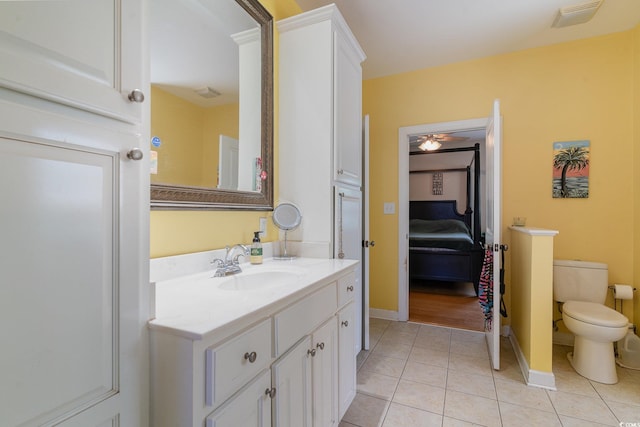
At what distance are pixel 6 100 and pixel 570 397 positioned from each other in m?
2.78

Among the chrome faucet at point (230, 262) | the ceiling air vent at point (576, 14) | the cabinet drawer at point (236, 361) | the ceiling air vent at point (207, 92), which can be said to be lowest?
the cabinet drawer at point (236, 361)

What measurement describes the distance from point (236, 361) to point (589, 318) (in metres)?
2.33

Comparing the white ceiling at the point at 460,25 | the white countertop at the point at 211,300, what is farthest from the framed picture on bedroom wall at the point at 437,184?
the white countertop at the point at 211,300

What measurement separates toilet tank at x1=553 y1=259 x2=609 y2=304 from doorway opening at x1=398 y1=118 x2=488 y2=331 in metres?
0.81

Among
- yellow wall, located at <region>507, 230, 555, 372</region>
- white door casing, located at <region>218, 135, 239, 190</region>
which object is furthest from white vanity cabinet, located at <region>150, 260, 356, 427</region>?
yellow wall, located at <region>507, 230, 555, 372</region>

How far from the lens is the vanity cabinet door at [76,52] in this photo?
50cm

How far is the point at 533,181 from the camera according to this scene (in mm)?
2672

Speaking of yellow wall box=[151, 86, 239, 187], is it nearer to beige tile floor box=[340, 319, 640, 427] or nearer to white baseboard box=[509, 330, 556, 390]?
beige tile floor box=[340, 319, 640, 427]

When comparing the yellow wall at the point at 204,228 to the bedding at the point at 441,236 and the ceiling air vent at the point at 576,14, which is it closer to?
the ceiling air vent at the point at 576,14

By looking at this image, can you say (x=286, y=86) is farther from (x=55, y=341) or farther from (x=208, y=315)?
(x=55, y=341)

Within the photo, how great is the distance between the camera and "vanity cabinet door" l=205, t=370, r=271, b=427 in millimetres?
745

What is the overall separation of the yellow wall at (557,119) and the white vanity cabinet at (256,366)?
2011 millimetres

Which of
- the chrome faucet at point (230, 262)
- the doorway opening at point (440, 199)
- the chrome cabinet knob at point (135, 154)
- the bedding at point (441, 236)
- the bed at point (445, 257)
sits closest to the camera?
the chrome cabinet knob at point (135, 154)

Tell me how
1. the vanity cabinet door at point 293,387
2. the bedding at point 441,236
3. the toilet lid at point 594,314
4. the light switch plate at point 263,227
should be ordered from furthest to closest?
1. the bedding at point 441,236
2. the toilet lid at point 594,314
3. the light switch plate at point 263,227
4. the vanity cabinet door at point 293,387
